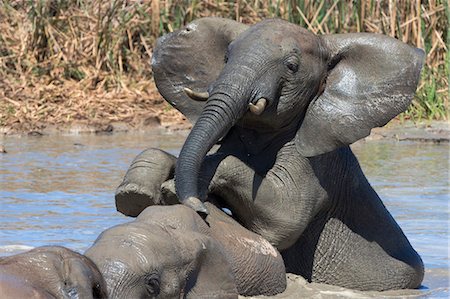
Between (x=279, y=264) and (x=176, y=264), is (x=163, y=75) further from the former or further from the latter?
(x=176, y=264)

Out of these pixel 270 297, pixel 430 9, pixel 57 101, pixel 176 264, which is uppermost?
pixel 176 264

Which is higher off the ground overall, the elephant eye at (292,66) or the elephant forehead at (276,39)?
the elephant forehead at (276,39)

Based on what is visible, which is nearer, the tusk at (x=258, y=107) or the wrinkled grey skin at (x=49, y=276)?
the wrinkled grey skin at (x=49, y=276)

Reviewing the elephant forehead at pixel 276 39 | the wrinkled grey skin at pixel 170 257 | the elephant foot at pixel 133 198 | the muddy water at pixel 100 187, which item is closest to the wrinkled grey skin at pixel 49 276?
the wrinkled grey skin at pixel 170 257

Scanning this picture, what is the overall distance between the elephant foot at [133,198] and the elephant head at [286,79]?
33cm

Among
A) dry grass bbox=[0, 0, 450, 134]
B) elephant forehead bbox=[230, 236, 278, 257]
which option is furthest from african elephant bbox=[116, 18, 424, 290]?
dry grass bbox=[0, 0, 450, 134]

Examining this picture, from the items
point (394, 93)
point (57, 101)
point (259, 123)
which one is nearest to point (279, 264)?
point (259, 123)

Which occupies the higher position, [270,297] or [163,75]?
[163,75]

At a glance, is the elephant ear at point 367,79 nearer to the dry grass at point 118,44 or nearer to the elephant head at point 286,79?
the elephant head at point 286,79

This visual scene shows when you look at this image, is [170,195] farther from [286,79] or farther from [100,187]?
[100,187]

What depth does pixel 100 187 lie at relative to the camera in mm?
10000

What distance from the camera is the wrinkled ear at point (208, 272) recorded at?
5.14m

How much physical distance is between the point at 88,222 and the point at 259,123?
242 centimetres

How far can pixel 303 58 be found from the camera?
20.6 feet
